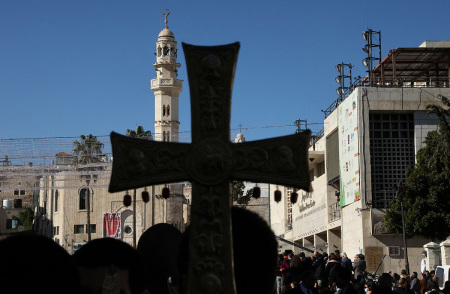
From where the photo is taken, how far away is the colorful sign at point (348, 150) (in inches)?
1606

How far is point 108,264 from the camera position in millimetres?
3490

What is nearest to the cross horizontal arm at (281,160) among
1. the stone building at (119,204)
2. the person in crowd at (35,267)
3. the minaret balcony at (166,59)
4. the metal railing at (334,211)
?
the person in crowd at (35,267)

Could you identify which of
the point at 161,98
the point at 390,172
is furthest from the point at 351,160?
the point at 161,98

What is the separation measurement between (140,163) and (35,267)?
4.25 ft

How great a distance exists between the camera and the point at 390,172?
4081cm

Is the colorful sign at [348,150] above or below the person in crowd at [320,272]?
above

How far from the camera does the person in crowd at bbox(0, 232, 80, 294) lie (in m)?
2.64

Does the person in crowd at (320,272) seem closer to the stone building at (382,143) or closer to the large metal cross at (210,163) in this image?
the large metal cross at (210,163)

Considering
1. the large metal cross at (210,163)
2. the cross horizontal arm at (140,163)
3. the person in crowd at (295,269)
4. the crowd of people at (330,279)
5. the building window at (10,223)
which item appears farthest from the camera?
the building window at (10,223)

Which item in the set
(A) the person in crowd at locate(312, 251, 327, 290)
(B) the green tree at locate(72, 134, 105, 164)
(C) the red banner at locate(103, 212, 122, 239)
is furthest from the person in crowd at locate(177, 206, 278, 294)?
(C) the red banner at locate(103, 212, 122, 239)

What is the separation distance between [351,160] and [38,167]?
1654 cm

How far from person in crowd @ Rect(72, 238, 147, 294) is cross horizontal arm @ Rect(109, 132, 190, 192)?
0.39 m

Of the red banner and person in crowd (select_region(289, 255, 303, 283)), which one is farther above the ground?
person in crowd (select_region(289, 255, 303, 283))

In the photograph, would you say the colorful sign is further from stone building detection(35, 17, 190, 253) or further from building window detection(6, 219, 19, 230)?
building window detection(6, 219, 19, 230)
